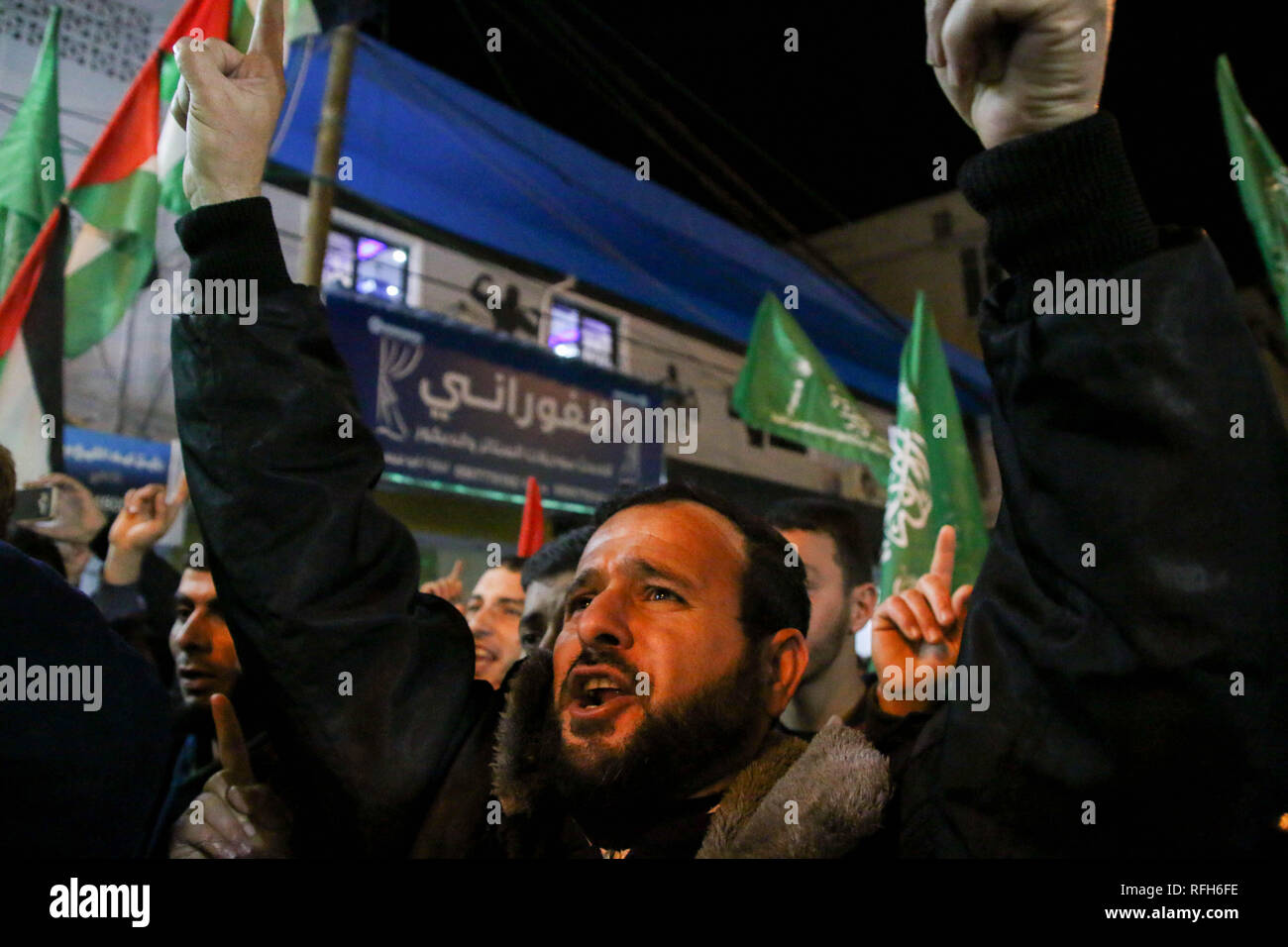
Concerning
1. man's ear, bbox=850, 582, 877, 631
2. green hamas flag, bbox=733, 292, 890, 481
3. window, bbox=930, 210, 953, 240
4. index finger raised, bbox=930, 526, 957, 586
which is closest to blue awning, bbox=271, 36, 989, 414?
Result: green hamas flag, bbox=733, 292, 890, 481

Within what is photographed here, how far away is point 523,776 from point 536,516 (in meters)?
2.61

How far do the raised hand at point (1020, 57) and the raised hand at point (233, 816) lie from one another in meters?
1.44

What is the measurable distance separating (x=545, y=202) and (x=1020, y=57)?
370 inches

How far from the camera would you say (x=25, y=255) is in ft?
12.5

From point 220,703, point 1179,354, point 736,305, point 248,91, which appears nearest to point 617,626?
point 220,703

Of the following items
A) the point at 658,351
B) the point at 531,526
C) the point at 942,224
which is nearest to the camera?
the point at 531,526

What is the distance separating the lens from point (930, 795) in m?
1.20

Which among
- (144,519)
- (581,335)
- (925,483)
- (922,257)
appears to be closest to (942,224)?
(922,257)

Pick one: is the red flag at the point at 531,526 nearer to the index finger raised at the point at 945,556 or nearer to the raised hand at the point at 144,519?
the raised hand at the point at 144,519

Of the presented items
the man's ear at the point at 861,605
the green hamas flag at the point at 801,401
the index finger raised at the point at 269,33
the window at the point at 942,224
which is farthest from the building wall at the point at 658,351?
the index finger raised at the point at 269,33

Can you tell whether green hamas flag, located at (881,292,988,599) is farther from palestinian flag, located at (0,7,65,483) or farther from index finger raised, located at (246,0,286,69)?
palestinian flag, located at (0,7,65,483)

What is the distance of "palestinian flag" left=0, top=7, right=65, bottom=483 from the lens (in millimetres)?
3367

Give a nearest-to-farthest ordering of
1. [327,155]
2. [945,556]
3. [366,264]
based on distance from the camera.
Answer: [945,556] → [327,155] → [366,264]

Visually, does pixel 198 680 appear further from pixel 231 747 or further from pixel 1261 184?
pixel 1261 184
